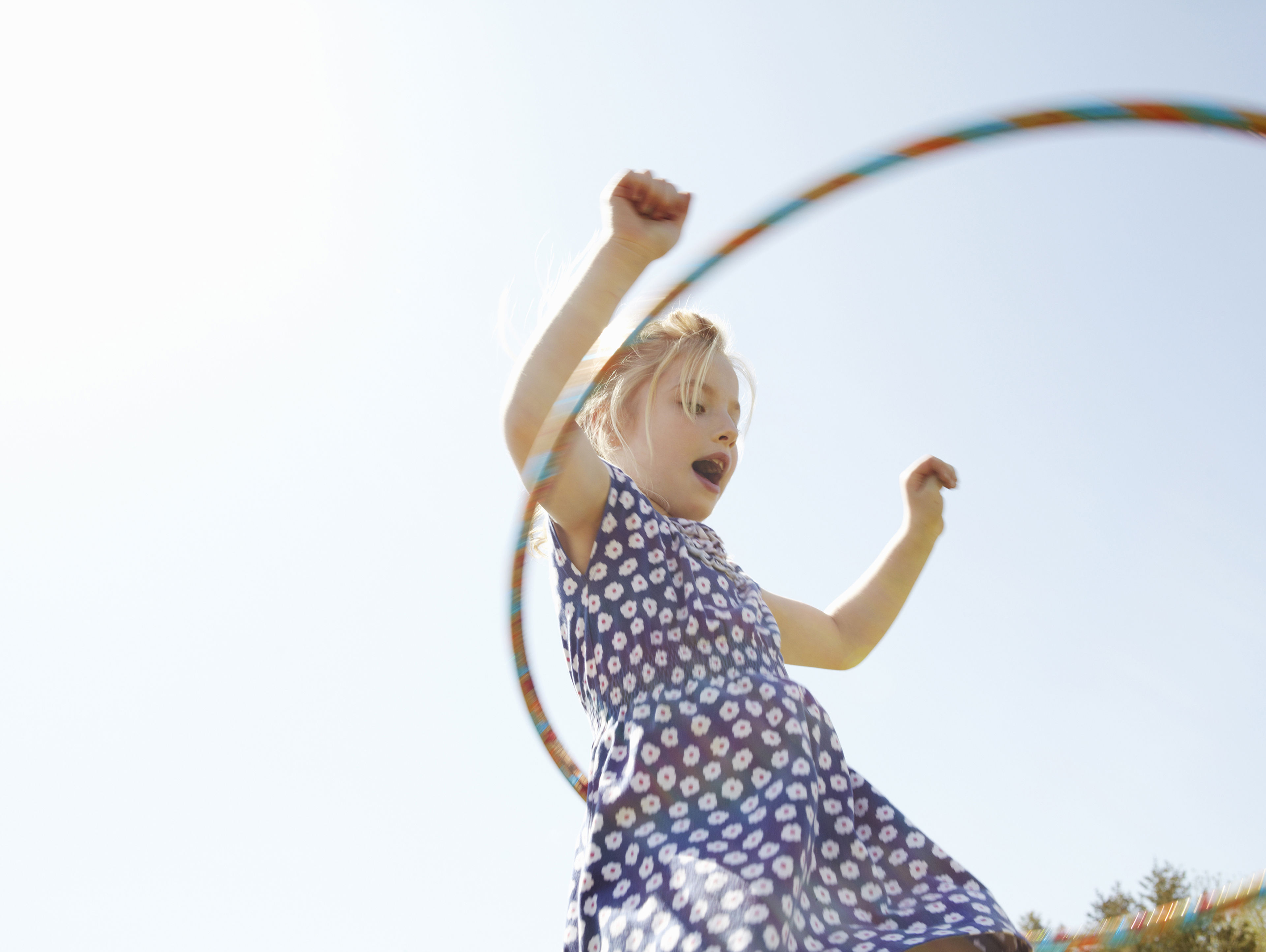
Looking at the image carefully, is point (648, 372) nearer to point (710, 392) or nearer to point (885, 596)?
point (710, 392)

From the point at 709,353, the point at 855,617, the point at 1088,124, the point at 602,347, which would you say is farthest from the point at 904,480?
the point at 1088,124

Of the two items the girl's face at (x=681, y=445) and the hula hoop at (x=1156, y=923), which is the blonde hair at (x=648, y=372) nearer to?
the girl's face at (x=681, y=445)

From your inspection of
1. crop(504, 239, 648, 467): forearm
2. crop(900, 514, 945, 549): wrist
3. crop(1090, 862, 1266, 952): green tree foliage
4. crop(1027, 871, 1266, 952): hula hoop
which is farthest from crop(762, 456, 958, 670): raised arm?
crop(1090, 862, 1266, 952): green tree foliage

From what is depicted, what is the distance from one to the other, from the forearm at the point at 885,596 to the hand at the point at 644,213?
52.8 inches

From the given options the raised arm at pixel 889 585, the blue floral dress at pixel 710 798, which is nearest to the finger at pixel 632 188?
the blue floral dress at pixel 710 798

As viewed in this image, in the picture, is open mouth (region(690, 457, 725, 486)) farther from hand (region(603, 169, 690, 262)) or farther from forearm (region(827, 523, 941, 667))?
hand (region(603, 169, 690, 262))

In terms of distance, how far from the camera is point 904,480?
306cm

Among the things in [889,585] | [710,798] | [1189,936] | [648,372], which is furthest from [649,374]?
[1189,936]

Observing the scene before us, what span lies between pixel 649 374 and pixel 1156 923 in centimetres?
181

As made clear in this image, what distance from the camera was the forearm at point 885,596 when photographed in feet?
9.83

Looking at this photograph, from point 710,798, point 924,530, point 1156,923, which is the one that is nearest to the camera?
point 710,798

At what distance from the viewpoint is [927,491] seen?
3023 millimetres

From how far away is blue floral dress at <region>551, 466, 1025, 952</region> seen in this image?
1672 millimetres

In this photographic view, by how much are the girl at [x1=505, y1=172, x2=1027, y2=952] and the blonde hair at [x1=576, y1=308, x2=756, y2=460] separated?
128 mm
